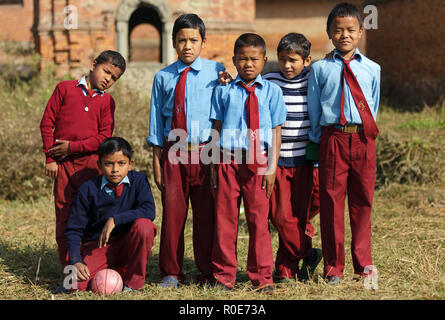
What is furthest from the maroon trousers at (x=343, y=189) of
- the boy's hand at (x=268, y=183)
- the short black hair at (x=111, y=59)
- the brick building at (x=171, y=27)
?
the brick building at (x=171, y=27)

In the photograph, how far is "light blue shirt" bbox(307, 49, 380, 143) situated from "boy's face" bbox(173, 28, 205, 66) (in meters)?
0.80

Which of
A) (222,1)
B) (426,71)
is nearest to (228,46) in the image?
(222,1)

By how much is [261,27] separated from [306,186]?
15.3 m

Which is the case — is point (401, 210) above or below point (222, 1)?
below

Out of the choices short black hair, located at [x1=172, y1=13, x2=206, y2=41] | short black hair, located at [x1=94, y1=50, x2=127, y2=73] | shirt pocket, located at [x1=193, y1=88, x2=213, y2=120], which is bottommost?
shirt pocket, located at [x1=193, y1=88, x2=213, y2=120]

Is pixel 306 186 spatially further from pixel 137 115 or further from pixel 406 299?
pixel 137 115

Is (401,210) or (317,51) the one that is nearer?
(401,210)

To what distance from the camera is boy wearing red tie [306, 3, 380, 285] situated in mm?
3617

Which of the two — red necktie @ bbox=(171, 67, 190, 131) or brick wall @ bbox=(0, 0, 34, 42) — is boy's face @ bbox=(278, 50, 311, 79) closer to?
red necktie @ bbox=(171, 67, 190, 131)

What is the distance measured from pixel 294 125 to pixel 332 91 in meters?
0.34

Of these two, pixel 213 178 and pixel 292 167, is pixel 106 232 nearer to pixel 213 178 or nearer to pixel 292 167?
pixel 213 178

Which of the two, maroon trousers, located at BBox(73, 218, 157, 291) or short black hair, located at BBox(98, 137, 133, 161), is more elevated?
short black hair, located at BBox(98, 137, 133, 161)

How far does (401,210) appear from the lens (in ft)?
19.6

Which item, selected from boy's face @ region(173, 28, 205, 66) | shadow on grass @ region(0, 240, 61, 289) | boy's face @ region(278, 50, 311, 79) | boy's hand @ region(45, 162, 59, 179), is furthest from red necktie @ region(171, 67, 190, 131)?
shadow on grass @ region(0, 240, 61, 289)
